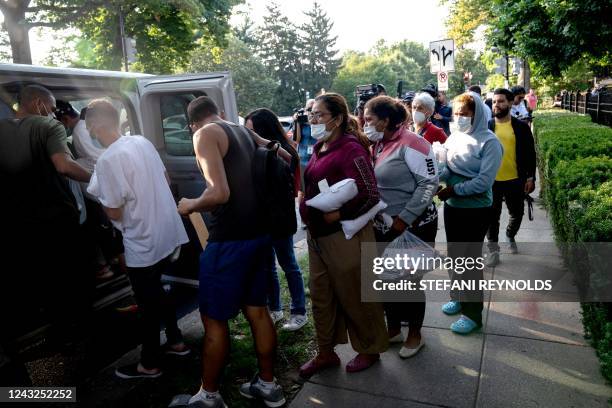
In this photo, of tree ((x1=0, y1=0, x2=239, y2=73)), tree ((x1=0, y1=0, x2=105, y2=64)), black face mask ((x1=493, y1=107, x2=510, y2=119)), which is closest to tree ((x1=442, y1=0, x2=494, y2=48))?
tree ((x1=0, y1=0, x2=239, y2=73))

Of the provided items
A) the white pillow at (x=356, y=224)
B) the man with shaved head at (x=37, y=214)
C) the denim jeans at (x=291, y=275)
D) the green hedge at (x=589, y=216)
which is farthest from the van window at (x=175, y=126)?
the green hedge at (x=589, y=216)

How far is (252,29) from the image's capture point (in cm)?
6881

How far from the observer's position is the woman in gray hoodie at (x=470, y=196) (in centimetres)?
366

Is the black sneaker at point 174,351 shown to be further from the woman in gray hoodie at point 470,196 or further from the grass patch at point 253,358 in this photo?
the woman in gray hoodie at point 470,196

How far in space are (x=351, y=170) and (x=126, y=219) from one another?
5.21 feet

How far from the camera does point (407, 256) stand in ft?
10.6

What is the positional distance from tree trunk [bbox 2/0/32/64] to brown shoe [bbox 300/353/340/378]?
42.5 ft

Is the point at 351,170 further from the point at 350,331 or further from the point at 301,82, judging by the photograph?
the point at 301,82

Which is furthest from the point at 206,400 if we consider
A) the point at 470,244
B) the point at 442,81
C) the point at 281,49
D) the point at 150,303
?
the point at 281,49

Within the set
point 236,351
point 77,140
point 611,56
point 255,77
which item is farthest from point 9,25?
point 255,77

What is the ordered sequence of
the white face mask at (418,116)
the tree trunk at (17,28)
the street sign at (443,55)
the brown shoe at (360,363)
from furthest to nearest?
the tree trunk at (17,28) → the street sign at (443,55) → the white face mask at (418,116) → the brown shoe at (360,363)

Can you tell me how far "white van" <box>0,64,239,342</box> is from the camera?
13.2 ft

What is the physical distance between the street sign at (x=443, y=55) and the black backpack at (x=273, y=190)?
8412 millimetres

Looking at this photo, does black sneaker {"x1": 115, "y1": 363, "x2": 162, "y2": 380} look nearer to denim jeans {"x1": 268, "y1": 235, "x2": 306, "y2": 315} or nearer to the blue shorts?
the blue shorts
